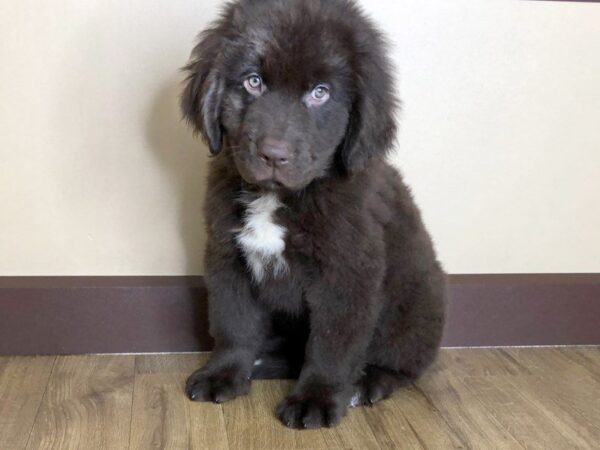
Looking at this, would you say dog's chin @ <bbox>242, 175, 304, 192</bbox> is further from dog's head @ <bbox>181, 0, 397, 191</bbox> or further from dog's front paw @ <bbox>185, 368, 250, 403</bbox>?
dog's front paw @ <bbox>185, 368, 250, 403</bbox>

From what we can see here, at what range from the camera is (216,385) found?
2.72 m

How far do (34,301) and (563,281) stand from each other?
6.71ft

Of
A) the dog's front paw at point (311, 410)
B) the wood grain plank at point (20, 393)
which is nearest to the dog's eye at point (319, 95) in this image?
the dog's front paw at point (311, 410)

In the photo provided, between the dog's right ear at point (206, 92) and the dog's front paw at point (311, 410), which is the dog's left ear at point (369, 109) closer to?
the dog's right ear at point (206, 92)

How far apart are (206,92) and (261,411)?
1.01 m

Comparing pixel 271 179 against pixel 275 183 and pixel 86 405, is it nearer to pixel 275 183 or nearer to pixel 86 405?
pixel 275 183

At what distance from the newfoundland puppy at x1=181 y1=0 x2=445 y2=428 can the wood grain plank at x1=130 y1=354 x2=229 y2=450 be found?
0.07 m

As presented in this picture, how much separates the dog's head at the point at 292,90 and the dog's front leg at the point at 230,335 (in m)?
0.47

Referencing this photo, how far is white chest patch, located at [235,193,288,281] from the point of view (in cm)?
259

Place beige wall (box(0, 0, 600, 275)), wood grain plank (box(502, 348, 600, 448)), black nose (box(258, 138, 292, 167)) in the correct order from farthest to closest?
beige wall (box(0, 0, 600, 275)) < wood grain plank (box(502, 348, 600, 448)) < black nose (box(258, 138, 292, 167))

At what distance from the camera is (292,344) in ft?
9.75

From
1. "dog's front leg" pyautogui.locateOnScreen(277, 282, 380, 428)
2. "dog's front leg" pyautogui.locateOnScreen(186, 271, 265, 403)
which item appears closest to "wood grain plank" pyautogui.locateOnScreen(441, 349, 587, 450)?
"dog's front leg" pyautogui.locateOnScreen(277, 282, 380, 428)

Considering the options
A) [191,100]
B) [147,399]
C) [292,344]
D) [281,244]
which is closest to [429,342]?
[292,344]

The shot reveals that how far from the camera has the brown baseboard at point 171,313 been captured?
307 cm
